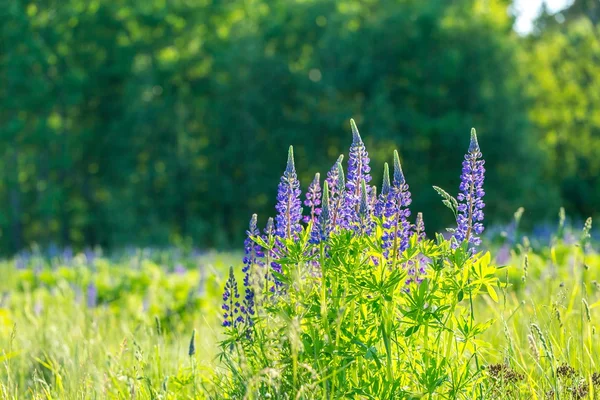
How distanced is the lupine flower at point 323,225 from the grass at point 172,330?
0.64 metres

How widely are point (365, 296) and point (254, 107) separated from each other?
2235 cm

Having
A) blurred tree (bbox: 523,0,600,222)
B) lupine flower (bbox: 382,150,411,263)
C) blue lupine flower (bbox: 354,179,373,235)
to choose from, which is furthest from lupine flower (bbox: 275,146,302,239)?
blurred tree (bbox: 523,0,600,222)

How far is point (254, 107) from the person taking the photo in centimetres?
2506

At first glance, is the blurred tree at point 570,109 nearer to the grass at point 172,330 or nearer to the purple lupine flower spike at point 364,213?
the grass at point 172,330

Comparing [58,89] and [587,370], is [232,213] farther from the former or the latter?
[587,370]

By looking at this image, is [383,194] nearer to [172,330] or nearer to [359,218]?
[359,218]

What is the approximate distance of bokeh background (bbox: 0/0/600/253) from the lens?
77.2ft

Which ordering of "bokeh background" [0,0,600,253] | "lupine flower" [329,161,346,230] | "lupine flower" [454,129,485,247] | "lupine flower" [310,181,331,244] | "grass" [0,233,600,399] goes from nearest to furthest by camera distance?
"lupine flower" [310,181,331,244], "lupine flower" [454,129,485,247], "lupine flower" [329,161,346,230], "grass" [0,233,600,399], "bokeh background" [0,0,600,253]

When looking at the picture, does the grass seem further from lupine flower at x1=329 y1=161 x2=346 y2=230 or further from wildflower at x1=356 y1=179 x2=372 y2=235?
lupine flower at x1=329 y1=161 x2=346 y2=230

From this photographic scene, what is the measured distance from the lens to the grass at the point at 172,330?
340 cm

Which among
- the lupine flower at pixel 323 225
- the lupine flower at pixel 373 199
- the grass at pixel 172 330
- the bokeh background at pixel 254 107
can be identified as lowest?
the grass at pixel 172 330

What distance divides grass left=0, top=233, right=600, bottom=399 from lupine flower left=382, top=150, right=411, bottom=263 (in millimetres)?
488

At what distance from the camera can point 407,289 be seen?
319 cm

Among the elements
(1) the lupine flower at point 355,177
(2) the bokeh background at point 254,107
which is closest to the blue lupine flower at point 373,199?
(1) the lupine flower at point 355,177
